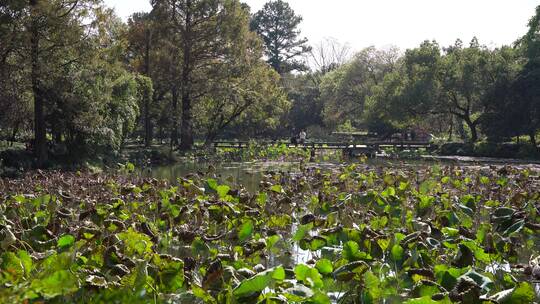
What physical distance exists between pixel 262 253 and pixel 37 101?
1641 centimetres

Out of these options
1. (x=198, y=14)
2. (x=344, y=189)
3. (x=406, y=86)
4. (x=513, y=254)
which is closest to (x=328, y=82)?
(x=406, y=86)

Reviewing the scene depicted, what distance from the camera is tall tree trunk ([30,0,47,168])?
1838 centimetres

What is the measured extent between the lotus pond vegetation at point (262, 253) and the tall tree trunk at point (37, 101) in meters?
9.80

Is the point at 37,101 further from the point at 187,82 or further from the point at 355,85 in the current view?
the point at 355,85

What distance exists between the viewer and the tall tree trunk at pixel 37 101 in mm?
18375

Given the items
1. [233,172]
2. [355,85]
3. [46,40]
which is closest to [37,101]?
[46,40]

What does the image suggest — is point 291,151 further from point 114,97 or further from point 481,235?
point 481,235

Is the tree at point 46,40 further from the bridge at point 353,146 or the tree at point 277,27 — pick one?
the tree at point 277,27

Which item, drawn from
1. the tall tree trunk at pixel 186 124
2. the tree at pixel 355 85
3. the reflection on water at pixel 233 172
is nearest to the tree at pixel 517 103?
the reflection on water at pixel 233 172

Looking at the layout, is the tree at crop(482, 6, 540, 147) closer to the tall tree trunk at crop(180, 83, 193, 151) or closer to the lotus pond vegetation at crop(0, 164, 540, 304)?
the tall tree trunk at crop(180, 83, 193, 151)

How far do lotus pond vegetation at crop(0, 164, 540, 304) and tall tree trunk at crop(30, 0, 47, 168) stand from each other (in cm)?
980

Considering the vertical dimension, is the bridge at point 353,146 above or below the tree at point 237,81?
below

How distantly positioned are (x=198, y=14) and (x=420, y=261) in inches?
1083

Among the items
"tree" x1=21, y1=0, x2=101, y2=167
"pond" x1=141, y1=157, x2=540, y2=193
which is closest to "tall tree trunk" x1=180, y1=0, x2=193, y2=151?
"pond" x1=141, y1=157, x2=540, y2=193
